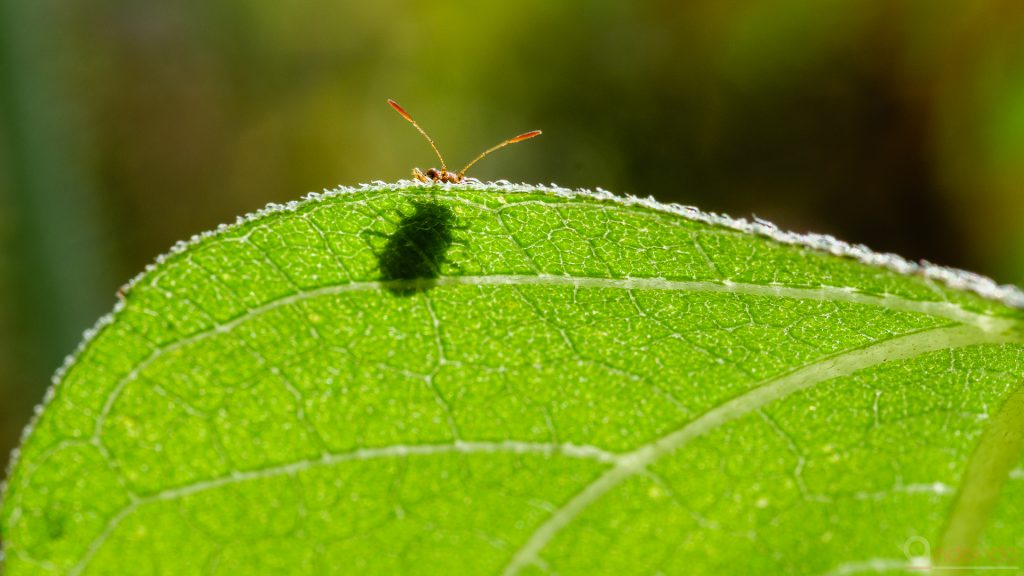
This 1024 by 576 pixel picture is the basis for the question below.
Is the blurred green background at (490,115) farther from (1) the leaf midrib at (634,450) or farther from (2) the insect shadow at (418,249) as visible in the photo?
(2) the insect shadow at (418,249)

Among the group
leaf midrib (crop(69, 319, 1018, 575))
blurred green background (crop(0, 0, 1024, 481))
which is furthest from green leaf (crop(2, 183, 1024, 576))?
blurred green background (crop(0, 0, 1024, 481))

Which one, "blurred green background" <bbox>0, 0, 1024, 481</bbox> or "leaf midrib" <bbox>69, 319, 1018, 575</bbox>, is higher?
"blurred green background" <bbox>0, 0, 1024, 481</bbox>

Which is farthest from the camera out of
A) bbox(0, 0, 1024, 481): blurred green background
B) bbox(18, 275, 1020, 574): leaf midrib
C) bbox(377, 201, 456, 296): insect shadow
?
bbox(0, 0, 1024, 481): blurred green background

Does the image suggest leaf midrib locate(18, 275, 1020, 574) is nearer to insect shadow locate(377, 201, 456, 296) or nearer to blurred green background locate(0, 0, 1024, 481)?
insect shadow locate(377, 201, 456, 296)

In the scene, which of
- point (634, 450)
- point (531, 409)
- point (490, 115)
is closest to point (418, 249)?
point (531, 409)

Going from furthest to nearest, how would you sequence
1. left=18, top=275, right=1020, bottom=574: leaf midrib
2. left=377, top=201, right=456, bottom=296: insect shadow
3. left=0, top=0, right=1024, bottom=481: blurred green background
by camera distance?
left=0, top=0, right=1024, bottom=481: blurred green background → left=377, top=201, right=456, bottom=296: insect shadow → left=18, top=275, right=1020, bottom=574: leaf midrib

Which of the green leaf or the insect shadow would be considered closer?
the green leaf
